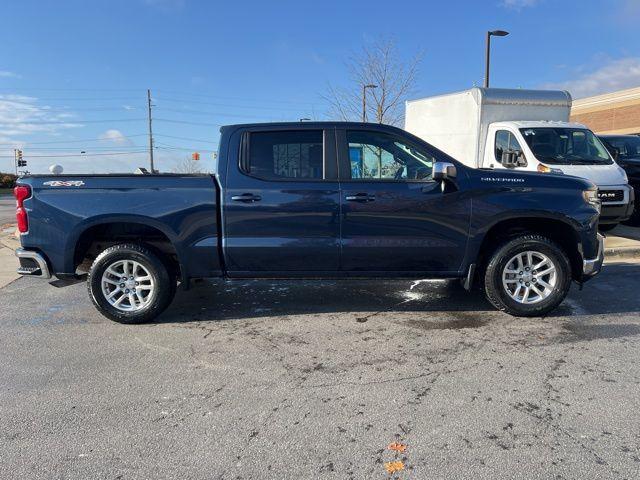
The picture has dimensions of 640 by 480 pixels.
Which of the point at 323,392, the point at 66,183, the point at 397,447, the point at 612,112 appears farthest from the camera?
the point at 612,112

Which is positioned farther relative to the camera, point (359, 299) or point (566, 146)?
point (566, 146)

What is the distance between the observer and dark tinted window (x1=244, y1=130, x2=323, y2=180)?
471cm

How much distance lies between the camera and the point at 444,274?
4.85 meters

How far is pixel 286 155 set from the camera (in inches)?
187

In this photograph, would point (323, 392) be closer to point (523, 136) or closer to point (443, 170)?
point (443, 170)

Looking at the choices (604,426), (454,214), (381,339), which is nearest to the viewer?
(604,426)

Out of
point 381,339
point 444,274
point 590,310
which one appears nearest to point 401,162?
point 444,274

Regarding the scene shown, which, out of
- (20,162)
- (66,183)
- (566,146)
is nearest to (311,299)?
(66,183)

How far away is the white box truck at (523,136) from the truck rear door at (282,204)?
513 centimetres

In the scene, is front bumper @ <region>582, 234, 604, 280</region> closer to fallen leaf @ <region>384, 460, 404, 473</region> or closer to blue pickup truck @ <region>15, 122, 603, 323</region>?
blue pickup truck @ <region>15, 122, 603, 323</region>

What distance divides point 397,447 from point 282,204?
2.56 meters

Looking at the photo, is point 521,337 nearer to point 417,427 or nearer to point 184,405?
point 417,427

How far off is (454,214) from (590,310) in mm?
1937

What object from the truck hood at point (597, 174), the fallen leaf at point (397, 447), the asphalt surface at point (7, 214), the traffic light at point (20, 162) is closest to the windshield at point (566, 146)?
the truck hood at point (597, 174)
